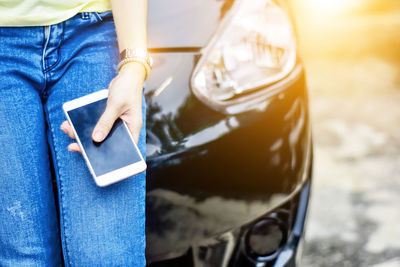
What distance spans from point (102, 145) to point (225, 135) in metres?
0.39

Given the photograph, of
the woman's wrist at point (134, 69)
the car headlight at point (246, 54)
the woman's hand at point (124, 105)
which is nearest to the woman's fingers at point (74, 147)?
the woman's hand at point (124, 105)

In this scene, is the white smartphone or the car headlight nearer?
the white smartphone

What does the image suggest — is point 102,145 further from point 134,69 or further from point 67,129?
point 134,69

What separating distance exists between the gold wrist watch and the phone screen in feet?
0.40

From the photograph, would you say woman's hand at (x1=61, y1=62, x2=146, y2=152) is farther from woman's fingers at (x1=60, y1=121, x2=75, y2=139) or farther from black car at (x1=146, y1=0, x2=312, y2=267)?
black car at (x1=146, y1=0, x2=312, y2=267)

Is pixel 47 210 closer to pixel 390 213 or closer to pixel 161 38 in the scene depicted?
pixel 161 38

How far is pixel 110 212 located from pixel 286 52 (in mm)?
798

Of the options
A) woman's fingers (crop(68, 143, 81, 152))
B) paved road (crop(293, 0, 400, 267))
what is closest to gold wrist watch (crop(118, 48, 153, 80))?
woman's fingers (crop(68, 143, 81, 152))

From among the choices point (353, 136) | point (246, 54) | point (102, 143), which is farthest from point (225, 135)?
point (353, 136)

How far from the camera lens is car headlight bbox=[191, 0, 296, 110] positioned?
1.54 metres

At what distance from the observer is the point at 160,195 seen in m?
1.42

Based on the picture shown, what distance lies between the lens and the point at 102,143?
1.23m

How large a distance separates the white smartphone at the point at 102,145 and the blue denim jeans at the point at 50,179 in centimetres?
5

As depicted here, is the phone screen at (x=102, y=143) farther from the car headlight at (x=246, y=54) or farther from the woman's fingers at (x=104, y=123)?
the car headlight at (x=246, y=54)
